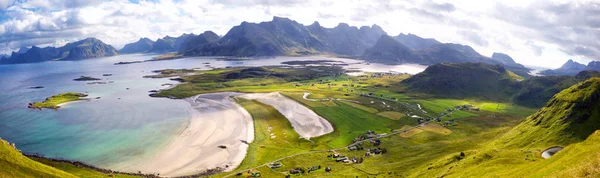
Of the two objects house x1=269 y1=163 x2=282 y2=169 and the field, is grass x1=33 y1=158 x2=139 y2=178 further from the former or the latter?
house x1=269 y1=163 x2=282 y2=169

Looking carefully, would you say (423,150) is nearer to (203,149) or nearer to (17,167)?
(203,149)

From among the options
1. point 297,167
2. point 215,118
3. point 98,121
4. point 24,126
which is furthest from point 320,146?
point 24,126

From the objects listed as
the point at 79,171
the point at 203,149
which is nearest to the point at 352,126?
the point at 203,149

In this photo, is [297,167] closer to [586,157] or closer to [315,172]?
[315,172]

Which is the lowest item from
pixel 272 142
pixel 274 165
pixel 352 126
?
pixel 274 165

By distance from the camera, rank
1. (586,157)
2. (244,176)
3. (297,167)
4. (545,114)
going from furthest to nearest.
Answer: (545,114) → (297,167) → (244,176) → (586,157)

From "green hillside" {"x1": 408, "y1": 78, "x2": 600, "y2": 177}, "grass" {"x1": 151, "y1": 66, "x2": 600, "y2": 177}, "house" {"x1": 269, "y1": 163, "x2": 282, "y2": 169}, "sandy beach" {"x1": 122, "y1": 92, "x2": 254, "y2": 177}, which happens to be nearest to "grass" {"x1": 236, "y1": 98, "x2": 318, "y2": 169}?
"grass" {"x1": 151, "y1": 66, "x2": 600, "y2": 177}
